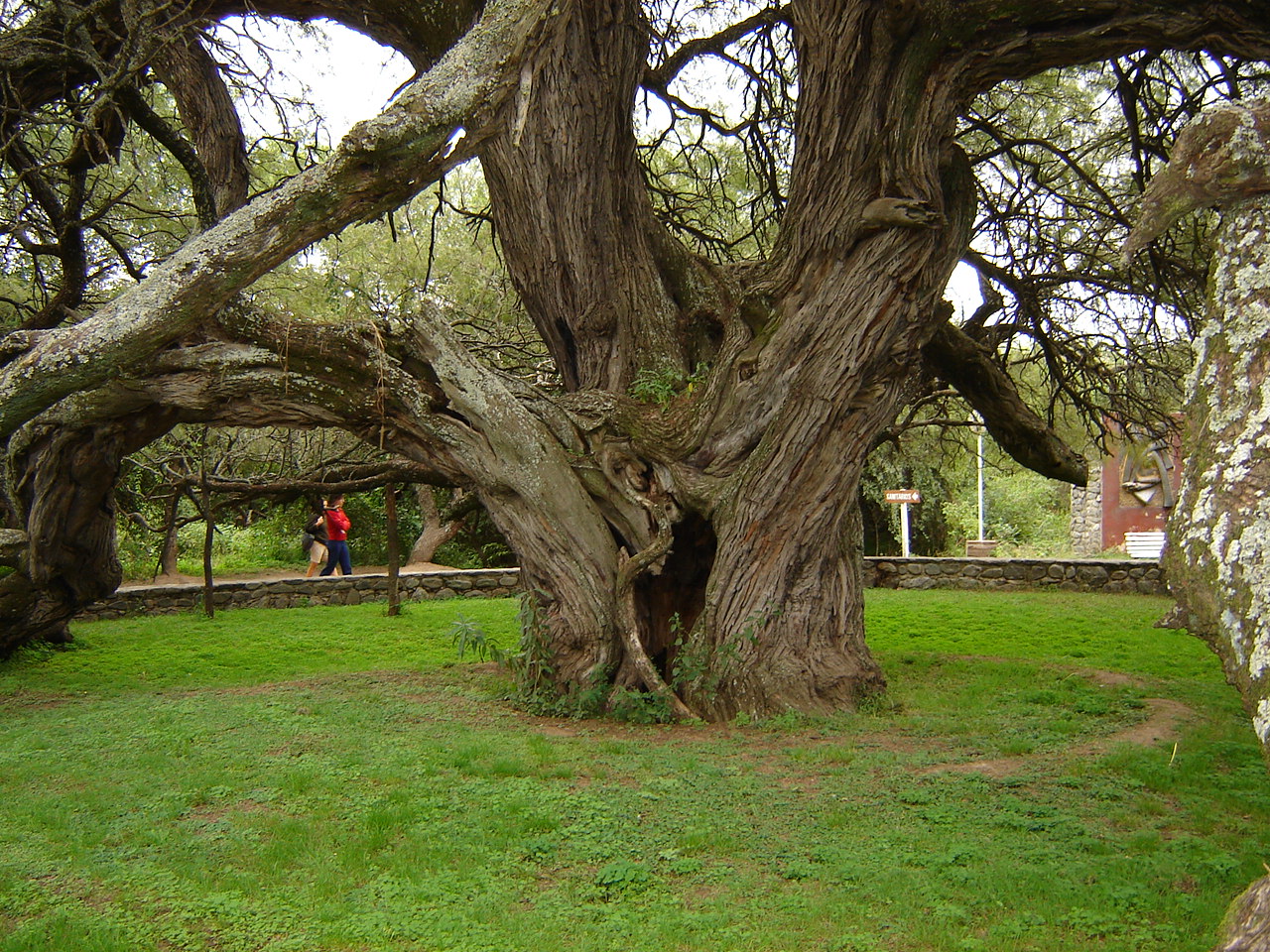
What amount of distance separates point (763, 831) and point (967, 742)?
2.05 meters

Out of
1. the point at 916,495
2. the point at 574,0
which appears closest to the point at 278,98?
the point at 574,0

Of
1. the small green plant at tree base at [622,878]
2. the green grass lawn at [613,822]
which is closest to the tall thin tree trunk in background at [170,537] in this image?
the green grass lawn at [613,822]

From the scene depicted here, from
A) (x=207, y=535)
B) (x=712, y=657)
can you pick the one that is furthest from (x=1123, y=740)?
(x=207, y=535)

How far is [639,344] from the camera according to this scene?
7.59 meters

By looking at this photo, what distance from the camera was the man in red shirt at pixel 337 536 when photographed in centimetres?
1462

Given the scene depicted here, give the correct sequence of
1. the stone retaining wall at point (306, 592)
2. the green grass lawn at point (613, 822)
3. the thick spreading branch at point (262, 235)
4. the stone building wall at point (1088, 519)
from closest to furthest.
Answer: the green grass lawn at point (613, 822)
the thick spreading branch at point (262, 235)
the stone retaining wall at point (306, 592)
the stone building wall at point (1088, 519)

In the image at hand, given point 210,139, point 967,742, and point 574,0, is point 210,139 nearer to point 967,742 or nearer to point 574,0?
point 574,0

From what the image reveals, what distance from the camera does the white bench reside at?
20.7 meters

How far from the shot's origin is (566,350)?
816cm

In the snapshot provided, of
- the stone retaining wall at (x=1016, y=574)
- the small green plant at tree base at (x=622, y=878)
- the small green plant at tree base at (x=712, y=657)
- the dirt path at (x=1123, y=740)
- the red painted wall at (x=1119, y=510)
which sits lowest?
the small green plant at tree base at (x=622, y=878)

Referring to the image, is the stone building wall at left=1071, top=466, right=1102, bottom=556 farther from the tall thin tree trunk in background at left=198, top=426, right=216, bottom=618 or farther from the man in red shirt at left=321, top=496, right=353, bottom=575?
the tall thin tree trunk in background at left=198, top=426, right=216, bottom=618

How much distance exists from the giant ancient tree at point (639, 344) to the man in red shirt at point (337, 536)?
253 inches

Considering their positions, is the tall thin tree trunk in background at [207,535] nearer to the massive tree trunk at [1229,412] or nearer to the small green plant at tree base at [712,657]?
the small green plant at tree base at [712,657]

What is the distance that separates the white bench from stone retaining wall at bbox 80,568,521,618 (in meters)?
14.1
